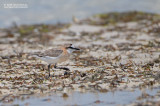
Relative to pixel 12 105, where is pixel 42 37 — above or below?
above

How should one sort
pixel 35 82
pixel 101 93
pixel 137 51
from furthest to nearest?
pixel 137 51 → pixel 35 82 → pixel 101 93

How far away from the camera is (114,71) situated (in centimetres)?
917

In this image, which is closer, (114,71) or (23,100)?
(23,100)

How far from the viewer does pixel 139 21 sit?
2673 cm

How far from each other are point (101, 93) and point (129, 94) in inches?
24.4

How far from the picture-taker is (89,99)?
21.3 feet

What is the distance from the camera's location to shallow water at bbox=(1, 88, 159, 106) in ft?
20.3

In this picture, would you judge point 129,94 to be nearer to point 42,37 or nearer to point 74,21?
point 42,37

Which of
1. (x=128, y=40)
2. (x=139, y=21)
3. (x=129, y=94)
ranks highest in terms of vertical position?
(x=139, y=21)

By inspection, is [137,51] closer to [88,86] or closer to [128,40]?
[128,40]

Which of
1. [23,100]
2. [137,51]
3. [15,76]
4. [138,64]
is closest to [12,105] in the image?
[23,100]

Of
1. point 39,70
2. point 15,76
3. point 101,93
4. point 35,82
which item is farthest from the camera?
point 39,70

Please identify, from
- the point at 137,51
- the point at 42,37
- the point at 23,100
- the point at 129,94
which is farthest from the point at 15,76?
the point at 42,37

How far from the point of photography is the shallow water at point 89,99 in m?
6.18
